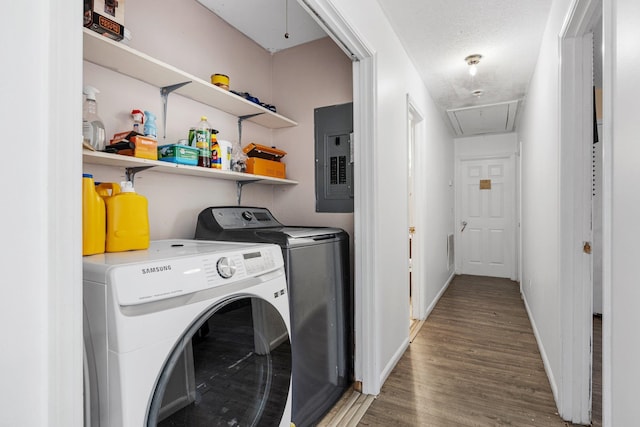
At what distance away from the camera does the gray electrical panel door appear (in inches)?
87.7

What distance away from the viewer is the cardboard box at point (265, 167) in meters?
2.05

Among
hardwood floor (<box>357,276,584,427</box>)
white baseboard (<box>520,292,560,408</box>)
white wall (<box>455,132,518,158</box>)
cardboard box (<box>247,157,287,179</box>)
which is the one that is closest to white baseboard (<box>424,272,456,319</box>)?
hardwood floor (<box>357,276,584,427</box>)

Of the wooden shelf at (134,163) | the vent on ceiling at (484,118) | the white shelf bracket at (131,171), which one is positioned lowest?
the white shelf bracket at (131,171)

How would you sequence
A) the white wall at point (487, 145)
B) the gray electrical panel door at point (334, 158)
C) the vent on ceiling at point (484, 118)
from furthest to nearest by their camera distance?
the white wall at point (487, 145) → the vent on ceiling at point (484, 118) → the gray electrical panel door at point (334, 158)

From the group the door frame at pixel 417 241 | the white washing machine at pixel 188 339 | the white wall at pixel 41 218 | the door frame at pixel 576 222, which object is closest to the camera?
the white wall at pixel 41 218

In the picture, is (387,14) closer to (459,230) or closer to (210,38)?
(210,38)

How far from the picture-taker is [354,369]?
206 centimetres

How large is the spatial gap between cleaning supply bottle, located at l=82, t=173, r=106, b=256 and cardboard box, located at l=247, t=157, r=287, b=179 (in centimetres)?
100

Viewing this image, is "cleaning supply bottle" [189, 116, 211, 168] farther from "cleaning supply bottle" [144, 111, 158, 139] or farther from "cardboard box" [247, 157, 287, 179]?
"cardboard box" [247, 157, 287, 179]

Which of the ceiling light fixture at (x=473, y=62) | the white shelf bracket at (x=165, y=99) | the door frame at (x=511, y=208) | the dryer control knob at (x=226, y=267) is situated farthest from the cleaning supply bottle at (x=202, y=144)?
the door frame at (x=511, y=208)

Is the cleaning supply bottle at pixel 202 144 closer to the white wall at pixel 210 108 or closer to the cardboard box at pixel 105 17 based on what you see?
the white wall at pixel 210 108

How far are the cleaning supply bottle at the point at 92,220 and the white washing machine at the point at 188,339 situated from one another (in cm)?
9

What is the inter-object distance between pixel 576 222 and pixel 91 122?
2278 millimetres

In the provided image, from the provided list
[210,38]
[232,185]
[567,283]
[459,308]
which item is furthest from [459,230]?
[210,38]
